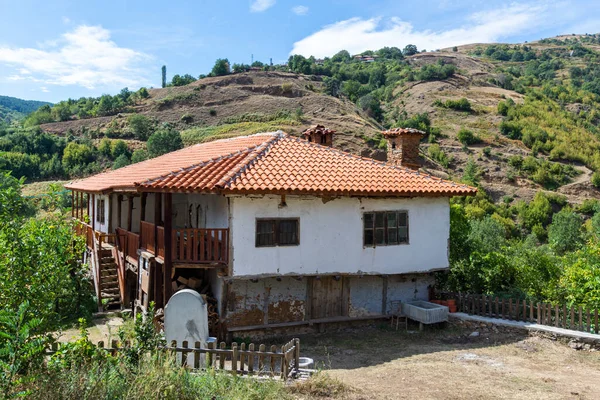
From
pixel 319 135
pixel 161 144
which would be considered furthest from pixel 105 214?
pixel 161 144

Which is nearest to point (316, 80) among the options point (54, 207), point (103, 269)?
point (103, 269)

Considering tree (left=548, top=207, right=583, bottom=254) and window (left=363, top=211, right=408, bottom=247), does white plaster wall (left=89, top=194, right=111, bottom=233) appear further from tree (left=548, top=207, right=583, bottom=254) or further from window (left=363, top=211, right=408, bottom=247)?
tree (left=548, top=207, right=583, bottom=254)

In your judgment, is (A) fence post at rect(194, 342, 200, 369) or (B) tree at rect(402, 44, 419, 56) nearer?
(A) fence post at rect(194, 342, 200, 369)

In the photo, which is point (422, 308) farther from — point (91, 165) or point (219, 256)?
point (91, 165)

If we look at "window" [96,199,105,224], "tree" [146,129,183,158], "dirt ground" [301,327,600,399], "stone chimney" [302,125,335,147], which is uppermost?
"tree" [146,129,183,158]

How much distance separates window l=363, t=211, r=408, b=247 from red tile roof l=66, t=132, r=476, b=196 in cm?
78

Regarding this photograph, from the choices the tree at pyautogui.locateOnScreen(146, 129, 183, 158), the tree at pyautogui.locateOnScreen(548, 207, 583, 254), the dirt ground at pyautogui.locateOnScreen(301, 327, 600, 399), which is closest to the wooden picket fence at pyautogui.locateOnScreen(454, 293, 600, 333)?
the dirt ground at pyautogui.locateOnScreen(301, 327, 600, 399)

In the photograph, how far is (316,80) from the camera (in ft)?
318

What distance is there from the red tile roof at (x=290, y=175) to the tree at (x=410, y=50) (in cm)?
13728

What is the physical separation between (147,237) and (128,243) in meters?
2.50

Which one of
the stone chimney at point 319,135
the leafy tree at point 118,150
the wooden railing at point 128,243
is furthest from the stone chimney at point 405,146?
the leafy tree at point 118,150

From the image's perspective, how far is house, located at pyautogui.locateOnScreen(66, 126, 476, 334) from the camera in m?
11.8

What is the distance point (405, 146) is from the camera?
1609 centimetres

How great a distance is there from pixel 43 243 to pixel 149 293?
261 inches
